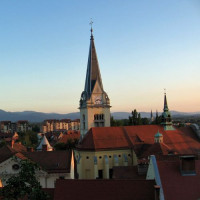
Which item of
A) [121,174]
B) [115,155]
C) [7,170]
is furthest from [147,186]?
[115,155]

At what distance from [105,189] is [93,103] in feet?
137

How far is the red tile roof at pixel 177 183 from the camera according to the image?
21297mm

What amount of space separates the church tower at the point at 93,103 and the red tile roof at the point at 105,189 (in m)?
39.9

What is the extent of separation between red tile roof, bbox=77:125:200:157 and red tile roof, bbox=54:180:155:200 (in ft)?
96.8

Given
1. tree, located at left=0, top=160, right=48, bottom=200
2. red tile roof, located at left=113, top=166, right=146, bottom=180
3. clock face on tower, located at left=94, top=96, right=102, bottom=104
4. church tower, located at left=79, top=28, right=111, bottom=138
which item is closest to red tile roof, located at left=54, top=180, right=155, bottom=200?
tree, located at left=0, top=160, right=48, bottom=200

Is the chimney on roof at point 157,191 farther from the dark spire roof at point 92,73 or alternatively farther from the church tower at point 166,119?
the dark spire roof at point 92,73

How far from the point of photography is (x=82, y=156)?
178 feet

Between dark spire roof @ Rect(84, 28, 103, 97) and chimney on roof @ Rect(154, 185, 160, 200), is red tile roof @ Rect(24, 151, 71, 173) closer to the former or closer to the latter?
chimney on roof @ Rect(154, 185, 160, 200)

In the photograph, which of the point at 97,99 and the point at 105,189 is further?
the point at 97,99

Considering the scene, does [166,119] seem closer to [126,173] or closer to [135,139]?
[135,139]

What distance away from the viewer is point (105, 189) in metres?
22.4

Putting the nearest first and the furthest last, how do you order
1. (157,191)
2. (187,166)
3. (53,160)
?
(157,191) < (187,166) < (53,160)

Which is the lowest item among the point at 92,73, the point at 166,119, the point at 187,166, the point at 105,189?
the point at 105,189

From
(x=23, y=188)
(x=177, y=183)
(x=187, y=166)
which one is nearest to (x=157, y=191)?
(x=177, y=183)
